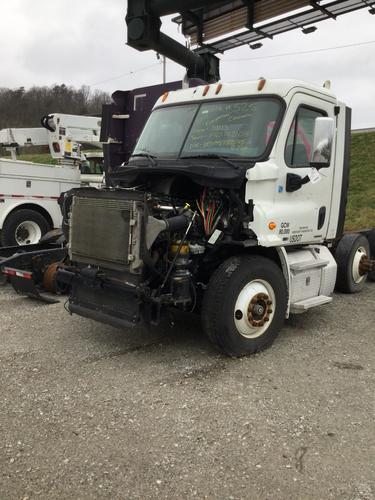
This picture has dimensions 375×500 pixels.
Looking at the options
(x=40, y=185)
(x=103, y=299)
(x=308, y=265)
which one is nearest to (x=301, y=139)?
(x=308, y=265)

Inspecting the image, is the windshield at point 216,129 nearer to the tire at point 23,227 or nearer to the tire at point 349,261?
the tire at point 349,261

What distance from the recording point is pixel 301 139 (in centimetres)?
489

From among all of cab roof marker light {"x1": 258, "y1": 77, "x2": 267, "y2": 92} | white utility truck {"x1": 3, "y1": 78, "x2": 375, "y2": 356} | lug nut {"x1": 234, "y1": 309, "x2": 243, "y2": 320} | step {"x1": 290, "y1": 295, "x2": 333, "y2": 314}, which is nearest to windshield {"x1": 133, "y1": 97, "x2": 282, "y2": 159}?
white utility truck {"x1": 3, "y1": 78, "x2": 375, "y2": 356}

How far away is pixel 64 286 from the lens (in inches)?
196

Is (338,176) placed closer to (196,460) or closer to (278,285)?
(278,285)

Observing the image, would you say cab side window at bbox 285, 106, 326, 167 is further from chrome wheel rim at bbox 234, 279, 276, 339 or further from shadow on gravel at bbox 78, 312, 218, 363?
shadow on gravel at bbox 78, 312, 218, 363

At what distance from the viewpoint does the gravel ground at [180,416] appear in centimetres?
274

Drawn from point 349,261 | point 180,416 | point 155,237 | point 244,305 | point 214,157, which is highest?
point 214,157

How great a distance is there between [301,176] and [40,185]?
6.04m

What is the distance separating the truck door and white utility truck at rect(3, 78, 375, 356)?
1cm

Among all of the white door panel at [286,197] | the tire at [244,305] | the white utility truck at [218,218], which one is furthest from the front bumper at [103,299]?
the white door panel at [286,197]

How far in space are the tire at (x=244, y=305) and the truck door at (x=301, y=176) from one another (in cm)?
50

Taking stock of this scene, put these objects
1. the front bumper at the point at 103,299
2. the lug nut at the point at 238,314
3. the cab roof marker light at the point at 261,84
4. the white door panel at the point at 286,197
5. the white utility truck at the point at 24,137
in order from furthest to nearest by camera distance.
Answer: the white utility truck at the point at 24,137
the cab roof marker light at the point at 261,84
the white door panel at the point at 286,197
the lug nut at the point at 238,314
the front bumper at the point at 103,299

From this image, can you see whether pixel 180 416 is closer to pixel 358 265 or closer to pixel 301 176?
pixel 301 176
